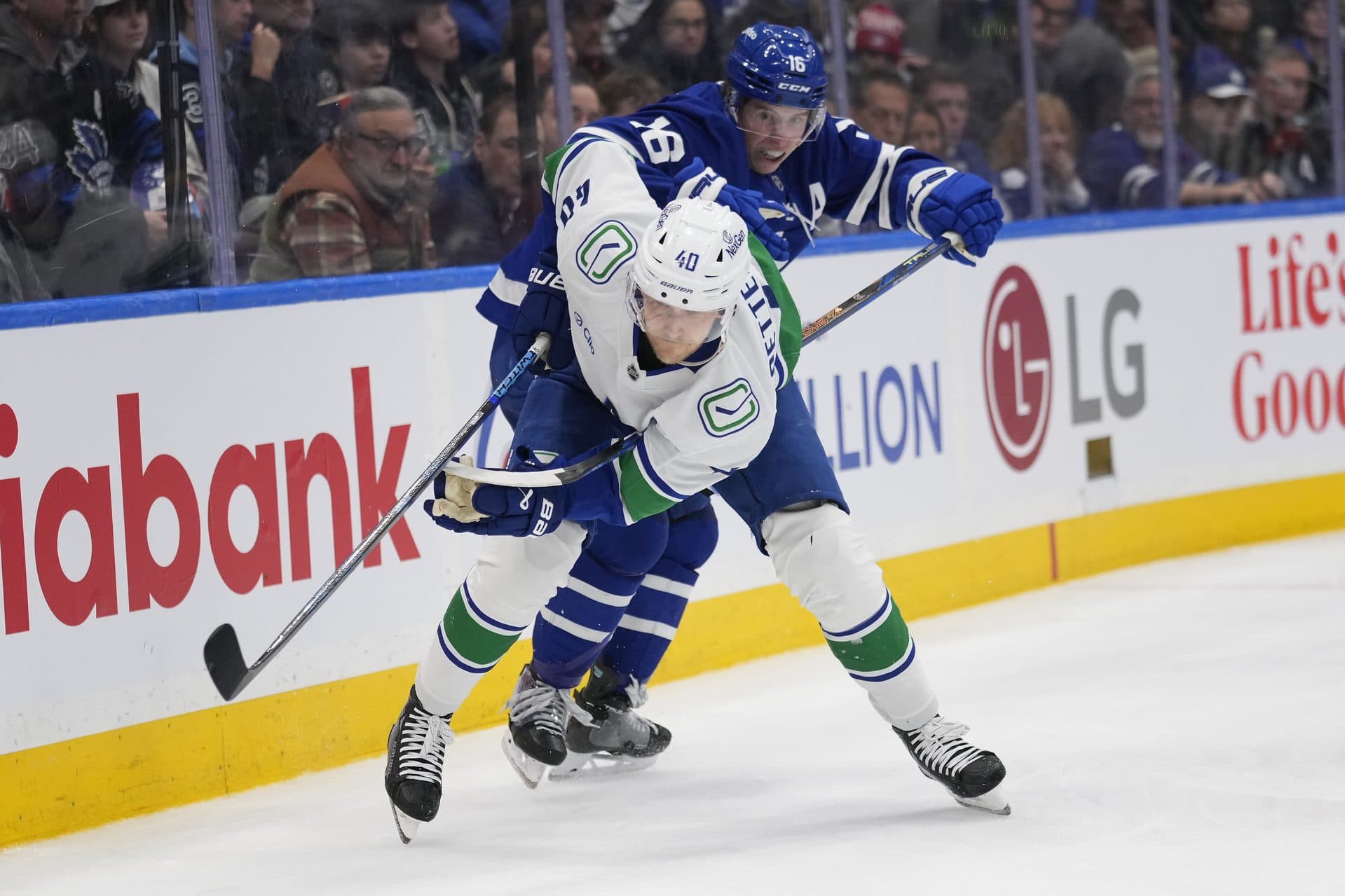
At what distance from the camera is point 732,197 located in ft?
8.91

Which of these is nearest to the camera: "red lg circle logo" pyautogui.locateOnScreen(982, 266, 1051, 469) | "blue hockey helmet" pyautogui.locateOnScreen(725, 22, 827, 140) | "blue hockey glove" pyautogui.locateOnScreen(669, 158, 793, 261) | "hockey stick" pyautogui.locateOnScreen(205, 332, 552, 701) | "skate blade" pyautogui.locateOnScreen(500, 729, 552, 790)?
"blue hockey glove" pyautogui.locateOnScreen(669, 158, 793, 261)

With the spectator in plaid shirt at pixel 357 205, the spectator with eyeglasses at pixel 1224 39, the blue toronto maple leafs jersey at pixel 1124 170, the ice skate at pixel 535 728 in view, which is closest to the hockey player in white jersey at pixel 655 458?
the ice skate at pixel 535 728

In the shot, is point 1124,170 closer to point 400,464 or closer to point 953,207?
point 953,207

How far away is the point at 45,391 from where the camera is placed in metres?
2.95

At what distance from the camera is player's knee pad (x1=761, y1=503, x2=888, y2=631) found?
2.75 metres

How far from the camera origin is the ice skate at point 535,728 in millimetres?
3055

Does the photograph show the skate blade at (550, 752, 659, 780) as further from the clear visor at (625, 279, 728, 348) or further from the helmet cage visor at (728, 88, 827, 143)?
the helmet cage visor at (728, 88, 827, 143)

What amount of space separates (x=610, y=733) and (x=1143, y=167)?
2.91m

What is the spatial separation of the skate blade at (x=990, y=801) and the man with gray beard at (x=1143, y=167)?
279 centimetres

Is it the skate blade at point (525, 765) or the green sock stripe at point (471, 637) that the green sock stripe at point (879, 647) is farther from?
the skate blade at point (525, 765)

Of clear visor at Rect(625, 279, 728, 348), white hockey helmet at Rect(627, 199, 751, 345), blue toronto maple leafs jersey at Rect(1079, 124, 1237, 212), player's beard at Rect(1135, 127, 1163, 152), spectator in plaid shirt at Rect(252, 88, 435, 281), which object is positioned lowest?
clear visor at Rect(625, 279, 728, 348)

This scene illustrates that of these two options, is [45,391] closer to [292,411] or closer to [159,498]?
[159,498]

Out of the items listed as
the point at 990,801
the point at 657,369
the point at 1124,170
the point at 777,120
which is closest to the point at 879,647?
the point at 990,801

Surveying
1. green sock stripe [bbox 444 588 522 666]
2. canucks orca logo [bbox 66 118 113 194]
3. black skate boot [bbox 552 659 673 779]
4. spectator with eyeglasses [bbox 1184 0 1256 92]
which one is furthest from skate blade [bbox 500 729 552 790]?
spectator with eyeglasses [bbox 1184 0 1256 92]
